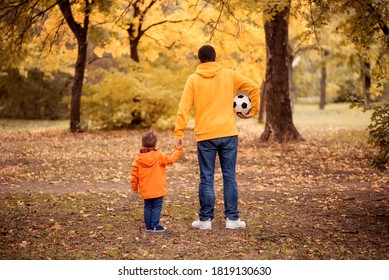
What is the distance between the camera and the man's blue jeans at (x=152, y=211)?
630 cm

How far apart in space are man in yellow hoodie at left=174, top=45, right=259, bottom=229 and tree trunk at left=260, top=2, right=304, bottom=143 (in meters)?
9.69

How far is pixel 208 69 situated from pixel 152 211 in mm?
1803

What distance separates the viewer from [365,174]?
10797 mm

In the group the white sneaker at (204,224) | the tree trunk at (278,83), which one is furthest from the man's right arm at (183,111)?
the tree trunk at (278,83)

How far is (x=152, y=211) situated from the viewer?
6.38 m

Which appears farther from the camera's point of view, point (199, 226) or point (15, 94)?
point (15, 94)

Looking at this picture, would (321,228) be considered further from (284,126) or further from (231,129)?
(284,126)

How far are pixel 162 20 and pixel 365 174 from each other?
1354 centimetres

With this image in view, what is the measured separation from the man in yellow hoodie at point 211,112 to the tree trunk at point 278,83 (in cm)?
969

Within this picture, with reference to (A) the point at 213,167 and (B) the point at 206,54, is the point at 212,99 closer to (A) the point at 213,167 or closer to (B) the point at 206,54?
(B) the point at 206,54

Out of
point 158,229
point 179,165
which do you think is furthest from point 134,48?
point 158,229

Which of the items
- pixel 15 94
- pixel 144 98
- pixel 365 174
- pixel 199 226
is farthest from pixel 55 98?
pixel 199 226

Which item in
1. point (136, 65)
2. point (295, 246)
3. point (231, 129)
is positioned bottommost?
point (295, 246)

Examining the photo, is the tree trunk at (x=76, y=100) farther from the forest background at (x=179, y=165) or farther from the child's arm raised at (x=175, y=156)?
the child's arm raised at (x=175, y=156)
